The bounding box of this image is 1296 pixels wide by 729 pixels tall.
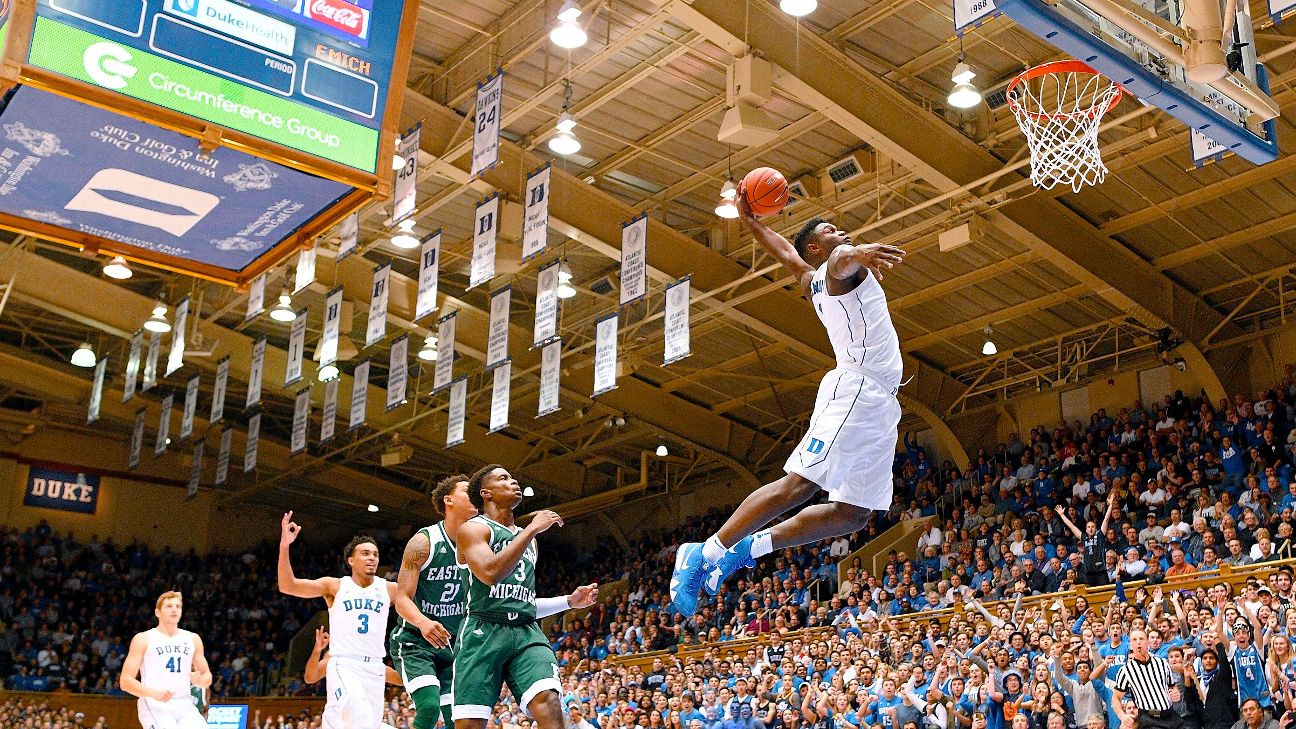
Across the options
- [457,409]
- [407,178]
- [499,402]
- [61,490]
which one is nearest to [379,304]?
[499,402]

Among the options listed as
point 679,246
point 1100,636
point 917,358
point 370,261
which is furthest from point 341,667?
point 917,358

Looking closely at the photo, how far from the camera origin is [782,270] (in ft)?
73.5

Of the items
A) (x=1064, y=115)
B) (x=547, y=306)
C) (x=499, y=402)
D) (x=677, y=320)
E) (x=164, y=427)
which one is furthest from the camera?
(x=164, y=427)

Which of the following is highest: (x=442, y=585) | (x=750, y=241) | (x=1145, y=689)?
(x=750, y=241)

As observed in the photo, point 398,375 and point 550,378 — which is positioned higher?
point 398,375

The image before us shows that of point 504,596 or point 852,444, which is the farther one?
point 504,596

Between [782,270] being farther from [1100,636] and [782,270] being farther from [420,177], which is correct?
[1100,636]

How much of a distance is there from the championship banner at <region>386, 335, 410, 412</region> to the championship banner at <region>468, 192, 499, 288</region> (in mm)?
4668

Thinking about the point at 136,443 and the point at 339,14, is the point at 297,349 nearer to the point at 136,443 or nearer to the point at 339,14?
the point at 136,443

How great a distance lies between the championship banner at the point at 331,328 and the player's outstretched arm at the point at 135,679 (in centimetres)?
1203

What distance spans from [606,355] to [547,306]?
1351mm

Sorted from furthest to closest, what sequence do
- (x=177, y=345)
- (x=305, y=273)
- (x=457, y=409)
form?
1. (x=457, y=409)
2. (x=177, y=345)
3. (x=305, y=273)

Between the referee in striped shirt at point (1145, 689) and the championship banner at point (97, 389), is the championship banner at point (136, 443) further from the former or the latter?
the referee in striped shirt at point (1145, 689)

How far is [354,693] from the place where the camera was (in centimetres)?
859
